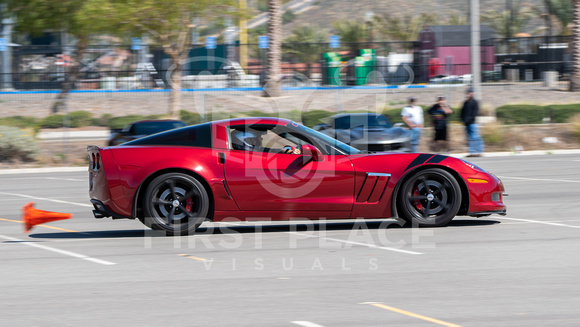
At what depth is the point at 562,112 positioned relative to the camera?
24.7 m

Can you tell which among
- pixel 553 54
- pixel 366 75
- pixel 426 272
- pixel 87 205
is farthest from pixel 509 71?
pixel 426 272

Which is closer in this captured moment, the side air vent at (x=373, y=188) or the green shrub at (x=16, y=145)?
the side air vent at (x=373, y=188)

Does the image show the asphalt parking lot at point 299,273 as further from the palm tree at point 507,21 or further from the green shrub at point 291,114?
the palm tree at point 507,21

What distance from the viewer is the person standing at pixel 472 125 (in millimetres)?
19938

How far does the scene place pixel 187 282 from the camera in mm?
6066

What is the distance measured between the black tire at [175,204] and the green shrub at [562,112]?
62.9 ft

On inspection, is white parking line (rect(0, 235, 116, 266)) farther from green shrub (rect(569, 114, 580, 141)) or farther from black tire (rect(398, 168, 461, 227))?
green shrub (rect(569, 114, 580, 141))

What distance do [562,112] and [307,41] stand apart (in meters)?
54.5

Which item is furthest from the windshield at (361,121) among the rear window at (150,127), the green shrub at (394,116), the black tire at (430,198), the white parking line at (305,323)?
the white parking line at (305,323)

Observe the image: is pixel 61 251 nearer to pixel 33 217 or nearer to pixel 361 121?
pixel 33 217

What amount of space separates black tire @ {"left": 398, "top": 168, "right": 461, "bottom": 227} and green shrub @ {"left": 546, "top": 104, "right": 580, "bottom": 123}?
17.7m

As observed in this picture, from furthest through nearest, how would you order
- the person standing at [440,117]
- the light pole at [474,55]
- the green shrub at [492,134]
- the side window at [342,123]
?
1. the light pole at [474,55]
2. the green shrub at [492,134]
3. the person standing at [440,117]
4. the side window at [342,123]

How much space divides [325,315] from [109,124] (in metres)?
24.6

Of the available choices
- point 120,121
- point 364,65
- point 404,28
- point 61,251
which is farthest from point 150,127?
point 404,28
